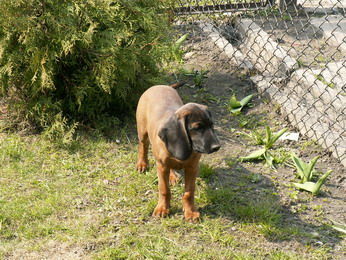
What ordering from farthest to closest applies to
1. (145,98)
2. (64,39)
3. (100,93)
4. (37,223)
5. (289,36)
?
(289,36) < (100,93) < (64,39) < (145,98) < (37,223)

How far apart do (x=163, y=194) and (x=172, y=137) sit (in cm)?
61

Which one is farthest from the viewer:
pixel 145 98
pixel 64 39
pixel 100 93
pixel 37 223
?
pixel 100 93

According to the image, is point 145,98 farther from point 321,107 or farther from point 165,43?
point 321,107

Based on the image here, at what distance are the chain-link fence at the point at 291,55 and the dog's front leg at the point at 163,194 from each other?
1.86 meters

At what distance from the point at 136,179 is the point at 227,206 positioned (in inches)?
37.4

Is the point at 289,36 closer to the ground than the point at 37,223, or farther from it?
farther from it

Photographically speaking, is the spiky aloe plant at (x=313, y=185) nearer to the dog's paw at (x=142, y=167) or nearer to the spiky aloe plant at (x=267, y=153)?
the spiky aloe plant at (x=267, y=153)

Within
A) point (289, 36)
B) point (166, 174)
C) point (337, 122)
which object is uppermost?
point (289, 36)

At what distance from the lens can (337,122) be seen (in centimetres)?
515

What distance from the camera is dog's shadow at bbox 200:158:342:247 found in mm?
3803

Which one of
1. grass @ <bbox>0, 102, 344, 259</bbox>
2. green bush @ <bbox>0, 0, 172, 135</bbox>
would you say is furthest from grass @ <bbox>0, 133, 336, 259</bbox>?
green bush @ <bbox>0, 0, 172, 135</bbox>

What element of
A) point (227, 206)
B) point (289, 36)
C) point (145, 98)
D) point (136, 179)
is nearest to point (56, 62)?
point (145, 98)

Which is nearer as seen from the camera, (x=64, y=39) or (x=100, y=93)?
(x=64, y=39)

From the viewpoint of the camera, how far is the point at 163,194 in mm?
3980
